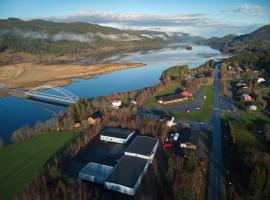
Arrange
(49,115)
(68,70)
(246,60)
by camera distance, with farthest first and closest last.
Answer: (68,70) → (246,60) → (49,115)

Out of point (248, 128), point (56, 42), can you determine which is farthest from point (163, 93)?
point (56, 42)

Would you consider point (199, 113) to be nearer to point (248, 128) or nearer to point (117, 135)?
point (248, 128)

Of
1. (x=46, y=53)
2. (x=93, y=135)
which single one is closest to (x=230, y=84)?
(x=93, y=135)

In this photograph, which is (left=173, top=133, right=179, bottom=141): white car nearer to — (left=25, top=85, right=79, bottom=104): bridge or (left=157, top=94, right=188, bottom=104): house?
(left=157, top=94, right=188, bottom=104): house

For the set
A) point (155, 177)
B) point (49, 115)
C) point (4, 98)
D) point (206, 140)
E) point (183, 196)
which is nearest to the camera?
point (183, 196)

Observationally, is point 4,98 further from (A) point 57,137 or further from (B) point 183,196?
(B) point 183,196

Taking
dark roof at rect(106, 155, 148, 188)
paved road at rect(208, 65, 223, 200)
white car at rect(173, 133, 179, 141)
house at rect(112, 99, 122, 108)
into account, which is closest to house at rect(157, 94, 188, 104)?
house at rect(112, 99, 122, 108)

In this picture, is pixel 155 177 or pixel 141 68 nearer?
pixel 155 177
